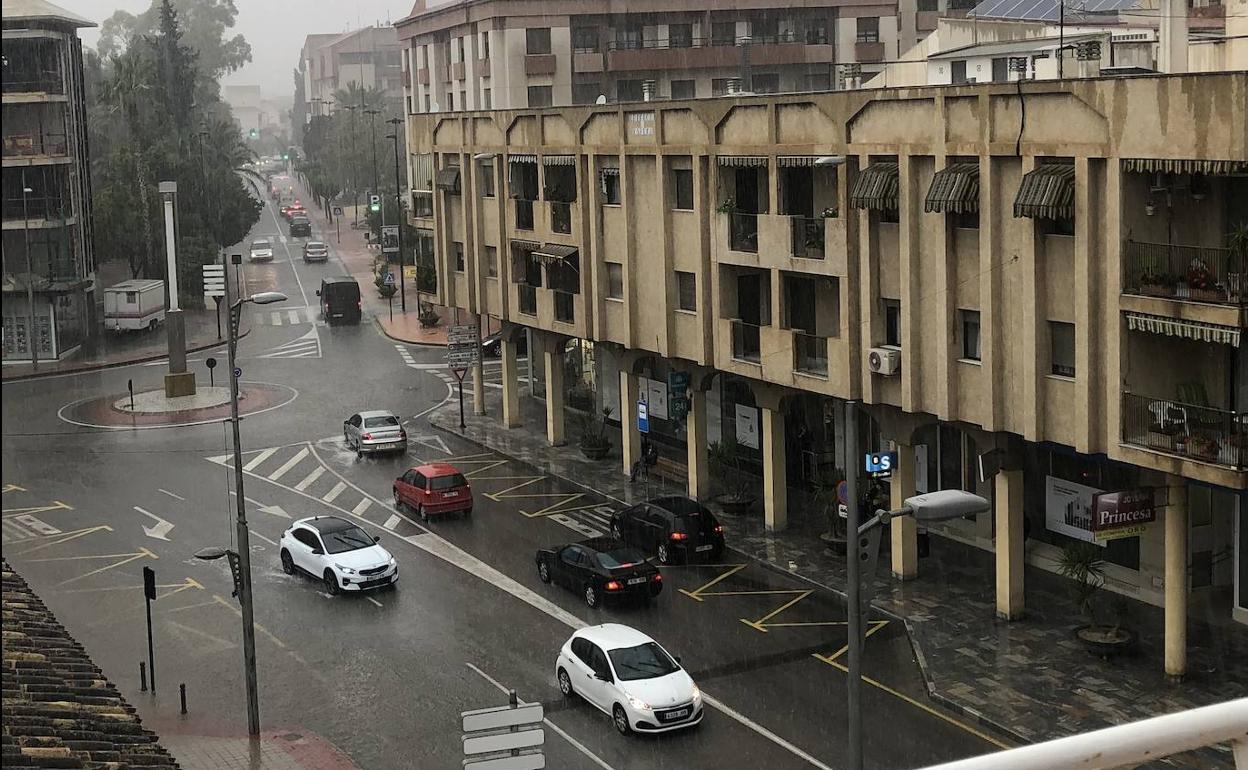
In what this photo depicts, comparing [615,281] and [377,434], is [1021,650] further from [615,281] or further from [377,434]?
[377,434]

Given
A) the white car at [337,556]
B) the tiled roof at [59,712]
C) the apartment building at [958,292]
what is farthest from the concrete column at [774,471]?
the tiled roof at [59,712]

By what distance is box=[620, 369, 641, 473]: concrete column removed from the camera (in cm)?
4388

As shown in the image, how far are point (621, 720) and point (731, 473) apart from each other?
1766 centimetres

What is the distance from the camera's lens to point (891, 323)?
3253 centimetres

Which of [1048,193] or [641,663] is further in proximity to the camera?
[1048,193]

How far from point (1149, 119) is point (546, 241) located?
83.2 ft

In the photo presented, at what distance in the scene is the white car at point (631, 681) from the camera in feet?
81.5

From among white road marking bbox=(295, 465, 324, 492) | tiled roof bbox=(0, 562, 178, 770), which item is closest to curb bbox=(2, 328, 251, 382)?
white road marking bbox=(295, 465, 324, 492)

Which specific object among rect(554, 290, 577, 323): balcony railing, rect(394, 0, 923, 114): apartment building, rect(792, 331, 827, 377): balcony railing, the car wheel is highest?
rect(394, 0, 923, 114): apartment building

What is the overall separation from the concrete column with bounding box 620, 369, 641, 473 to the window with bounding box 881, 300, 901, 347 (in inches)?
485

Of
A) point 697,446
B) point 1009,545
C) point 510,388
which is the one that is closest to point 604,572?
point 1009,545

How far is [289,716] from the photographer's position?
26.9 meters

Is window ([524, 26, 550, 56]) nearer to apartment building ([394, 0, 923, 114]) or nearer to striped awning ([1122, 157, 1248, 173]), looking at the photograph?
apartment building ([394, 0, 923, 114])

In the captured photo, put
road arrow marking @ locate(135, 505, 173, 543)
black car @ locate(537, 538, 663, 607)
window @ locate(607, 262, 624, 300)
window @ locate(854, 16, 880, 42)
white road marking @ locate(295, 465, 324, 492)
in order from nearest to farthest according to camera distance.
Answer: black car @ locate(537, 538, 663, 607)
road arrow marking @ locate(135, 505, 173, 543)
window @ locate(607, 262, 624, 300)
white road marking @ locate(295, 465, 324, 492)
window @ locate(854, 16, 880, 42)
